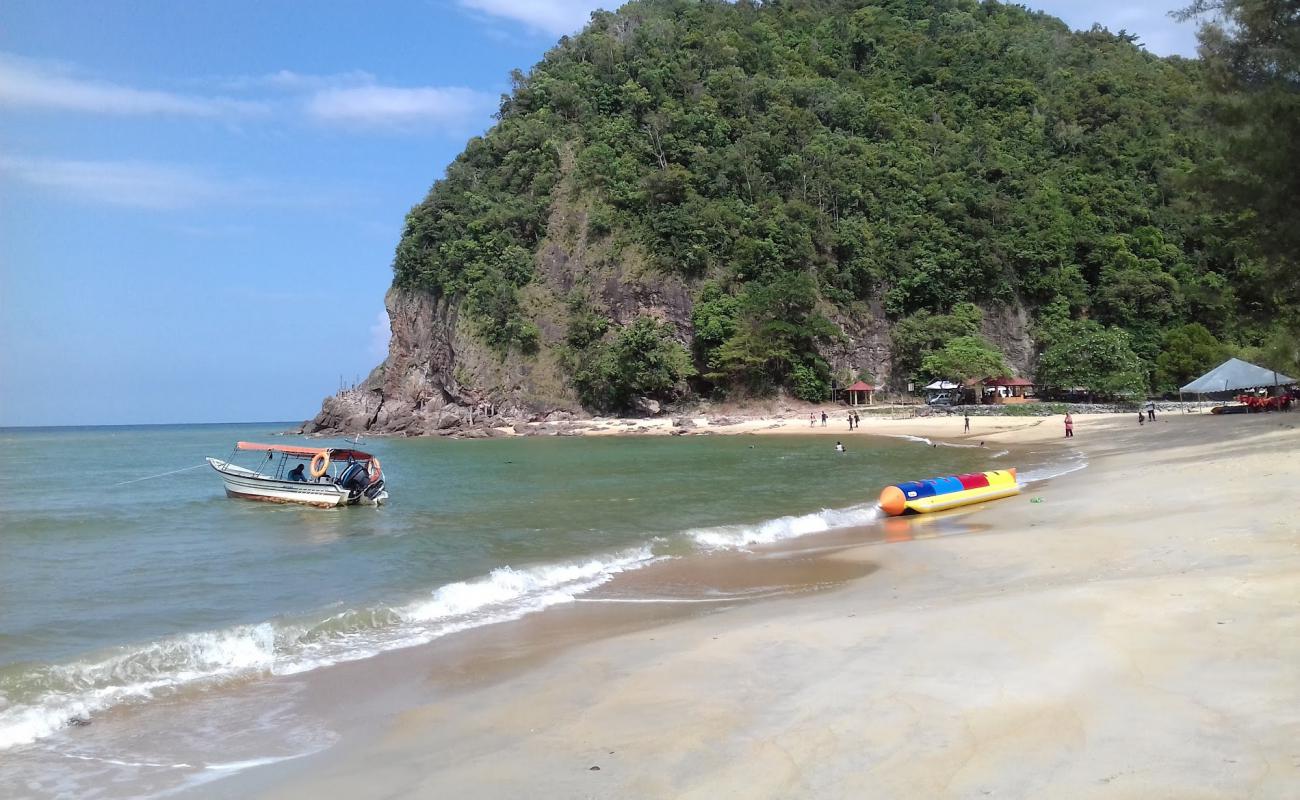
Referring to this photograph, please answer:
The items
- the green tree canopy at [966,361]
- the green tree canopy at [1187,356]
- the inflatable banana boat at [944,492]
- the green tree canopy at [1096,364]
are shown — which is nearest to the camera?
the inflatable banana boat at [944,492]

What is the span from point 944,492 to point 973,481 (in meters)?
1.23

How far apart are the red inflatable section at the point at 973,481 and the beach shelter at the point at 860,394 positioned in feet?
154

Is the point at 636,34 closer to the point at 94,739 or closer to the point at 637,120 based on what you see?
the point at 637,120

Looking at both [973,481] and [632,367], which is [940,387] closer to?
[632,367]

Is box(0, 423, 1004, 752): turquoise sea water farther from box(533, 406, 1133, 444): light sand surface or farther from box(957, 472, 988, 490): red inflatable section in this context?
box(533, 406, 1133, 444): light sand surface

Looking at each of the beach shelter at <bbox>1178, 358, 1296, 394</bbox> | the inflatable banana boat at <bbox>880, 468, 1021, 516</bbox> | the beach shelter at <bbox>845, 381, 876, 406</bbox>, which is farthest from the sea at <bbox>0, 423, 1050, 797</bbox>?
the beach shelter at <bbox>845, 381, 876, 406</bbox>

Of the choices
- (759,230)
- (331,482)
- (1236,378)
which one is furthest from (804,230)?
(331,482)

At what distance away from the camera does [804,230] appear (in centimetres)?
6956

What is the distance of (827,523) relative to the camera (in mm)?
18469

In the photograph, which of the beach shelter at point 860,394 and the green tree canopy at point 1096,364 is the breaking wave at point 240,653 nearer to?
the green tree canopy at point 1096,364

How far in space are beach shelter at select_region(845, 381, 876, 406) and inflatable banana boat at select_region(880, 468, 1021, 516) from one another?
152 ft

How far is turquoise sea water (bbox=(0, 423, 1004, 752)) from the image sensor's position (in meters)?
9.59

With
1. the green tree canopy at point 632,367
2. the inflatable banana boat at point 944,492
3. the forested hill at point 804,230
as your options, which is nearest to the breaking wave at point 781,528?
the inflatable banana boat at point 944,492

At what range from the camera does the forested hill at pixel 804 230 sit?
66188mm
